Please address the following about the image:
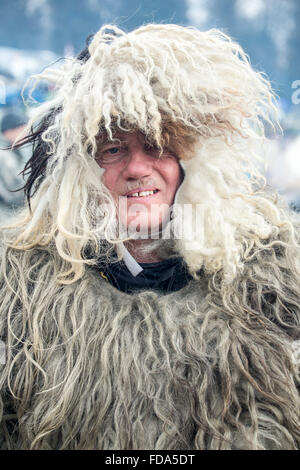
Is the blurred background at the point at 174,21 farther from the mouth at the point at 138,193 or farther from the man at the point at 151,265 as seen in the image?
the mouth at the point at 138,193

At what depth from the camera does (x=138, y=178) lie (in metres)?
1.26

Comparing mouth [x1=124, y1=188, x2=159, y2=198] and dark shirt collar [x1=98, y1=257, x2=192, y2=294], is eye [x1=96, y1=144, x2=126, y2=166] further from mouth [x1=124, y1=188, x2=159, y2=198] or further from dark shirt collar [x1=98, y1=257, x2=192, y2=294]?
dark shirt collar [x1=98, y1=257, x2=192, y2=294]

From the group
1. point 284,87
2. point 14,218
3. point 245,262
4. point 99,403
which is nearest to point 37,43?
point 284,87

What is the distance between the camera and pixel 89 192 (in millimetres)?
1326

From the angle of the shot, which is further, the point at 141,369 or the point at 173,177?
the point at 173,177

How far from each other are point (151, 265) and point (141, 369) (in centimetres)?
34

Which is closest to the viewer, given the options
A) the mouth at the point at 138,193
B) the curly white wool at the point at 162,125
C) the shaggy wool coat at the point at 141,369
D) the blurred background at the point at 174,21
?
the shaggy wool coat at the point at 141,369

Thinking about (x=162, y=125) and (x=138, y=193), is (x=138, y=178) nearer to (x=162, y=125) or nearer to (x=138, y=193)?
(x=138, y=193)

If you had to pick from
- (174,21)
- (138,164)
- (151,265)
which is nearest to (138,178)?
(138,164)

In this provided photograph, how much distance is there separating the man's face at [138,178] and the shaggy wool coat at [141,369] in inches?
8.9

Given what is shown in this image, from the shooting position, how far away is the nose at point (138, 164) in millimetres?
1246

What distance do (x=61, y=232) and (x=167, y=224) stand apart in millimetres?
343

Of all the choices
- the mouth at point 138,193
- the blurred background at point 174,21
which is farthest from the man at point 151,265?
the blurred background at point 174,21

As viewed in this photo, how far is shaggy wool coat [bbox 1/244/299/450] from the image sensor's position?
3.38ft
